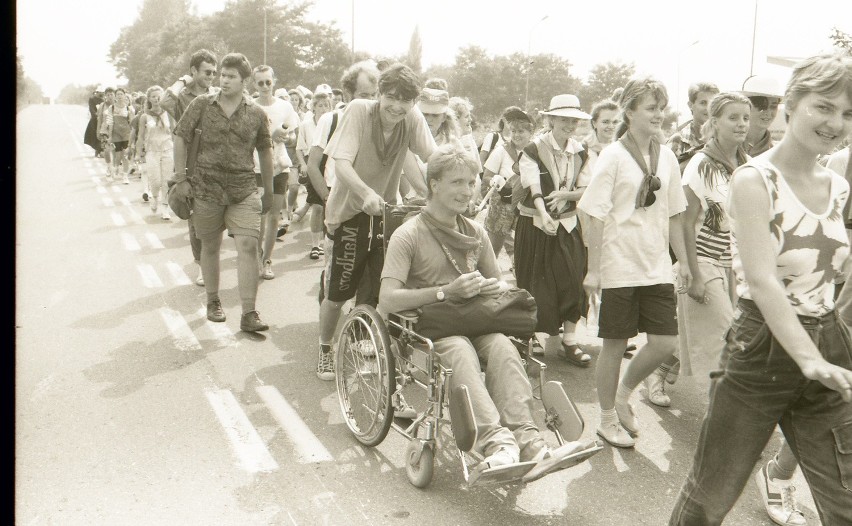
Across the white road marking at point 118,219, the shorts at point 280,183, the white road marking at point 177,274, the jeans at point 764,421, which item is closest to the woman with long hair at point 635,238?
the jeans at point 764,421

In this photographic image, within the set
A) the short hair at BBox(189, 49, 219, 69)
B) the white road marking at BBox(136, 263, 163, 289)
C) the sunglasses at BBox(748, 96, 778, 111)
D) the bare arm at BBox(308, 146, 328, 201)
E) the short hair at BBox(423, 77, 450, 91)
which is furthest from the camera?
the white road marking at BBox(136, 263, 163, 289)

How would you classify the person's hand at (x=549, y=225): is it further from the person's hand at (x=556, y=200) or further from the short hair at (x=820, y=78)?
the short hair at (x=820, y=78)

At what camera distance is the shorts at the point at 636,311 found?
13.9 feet

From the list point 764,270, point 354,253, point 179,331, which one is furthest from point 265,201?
point 764,270

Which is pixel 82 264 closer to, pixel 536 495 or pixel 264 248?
pixel 264 248

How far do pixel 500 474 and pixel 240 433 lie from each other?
5.86ft

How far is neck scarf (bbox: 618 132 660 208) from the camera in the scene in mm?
4195

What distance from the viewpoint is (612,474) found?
400 cm

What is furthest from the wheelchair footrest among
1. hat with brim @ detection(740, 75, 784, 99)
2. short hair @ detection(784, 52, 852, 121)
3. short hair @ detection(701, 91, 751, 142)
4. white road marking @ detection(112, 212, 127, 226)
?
white road marking @ detection(112, 212, 127, 226)

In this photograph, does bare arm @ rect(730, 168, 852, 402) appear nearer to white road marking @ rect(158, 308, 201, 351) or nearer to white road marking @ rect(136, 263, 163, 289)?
white road marking @ rect(158, 308, 201, 351)

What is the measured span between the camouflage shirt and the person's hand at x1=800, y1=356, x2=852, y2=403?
4.90 metres

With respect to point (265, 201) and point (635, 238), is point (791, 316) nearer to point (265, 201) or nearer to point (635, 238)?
point (635, 238)
